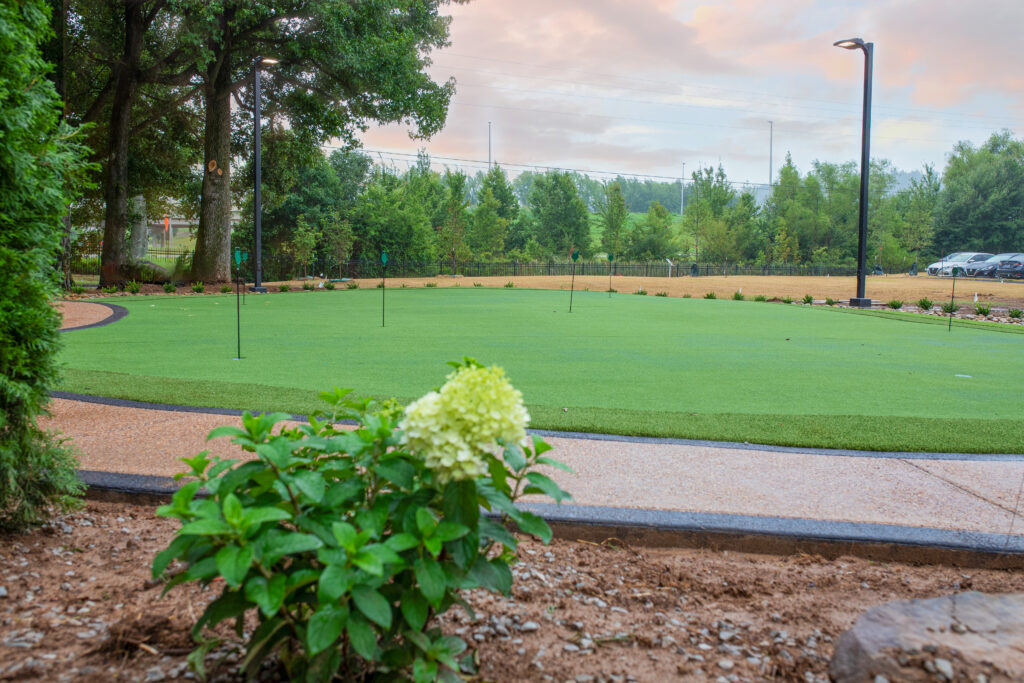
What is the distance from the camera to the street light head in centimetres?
1788

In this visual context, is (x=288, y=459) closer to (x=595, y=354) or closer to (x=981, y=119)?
(x=595, y=354)

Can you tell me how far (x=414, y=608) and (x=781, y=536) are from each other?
6.18 feet

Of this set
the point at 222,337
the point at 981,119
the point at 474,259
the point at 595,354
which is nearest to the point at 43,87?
the point at 595,354

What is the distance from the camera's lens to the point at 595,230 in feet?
279

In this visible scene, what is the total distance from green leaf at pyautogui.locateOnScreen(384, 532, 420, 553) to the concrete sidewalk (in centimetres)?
158

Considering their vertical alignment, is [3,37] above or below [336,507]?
above

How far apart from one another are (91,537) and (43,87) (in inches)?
67.8

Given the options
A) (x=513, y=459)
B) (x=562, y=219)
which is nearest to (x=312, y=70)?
(x=513, y=459)

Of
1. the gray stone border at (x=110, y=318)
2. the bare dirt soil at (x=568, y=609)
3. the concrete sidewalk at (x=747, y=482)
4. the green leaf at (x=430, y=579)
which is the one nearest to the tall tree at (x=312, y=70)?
the gray stone border at (x=110, y=318)

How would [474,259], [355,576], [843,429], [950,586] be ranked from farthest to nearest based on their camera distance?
1. [474,259]
2. [843,429]
3. [950,586]
4. [355,576]

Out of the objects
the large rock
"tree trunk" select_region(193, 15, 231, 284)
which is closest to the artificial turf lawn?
the large rock

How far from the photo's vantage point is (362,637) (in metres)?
1.39

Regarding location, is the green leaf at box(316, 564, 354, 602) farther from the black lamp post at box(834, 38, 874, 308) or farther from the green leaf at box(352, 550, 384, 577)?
the black lamp post at box(834, 38, 874, 308)

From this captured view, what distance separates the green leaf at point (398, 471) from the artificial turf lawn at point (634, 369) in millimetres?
3160
